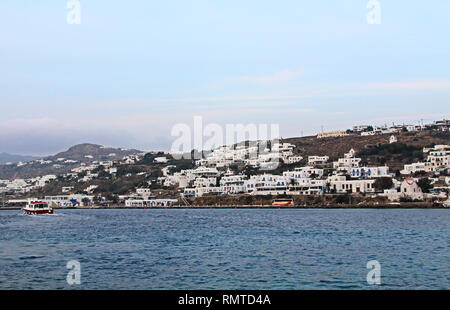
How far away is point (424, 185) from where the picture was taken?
321 ft

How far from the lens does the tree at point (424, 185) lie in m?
97.3

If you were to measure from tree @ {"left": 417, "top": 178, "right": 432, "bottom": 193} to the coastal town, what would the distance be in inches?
7.0

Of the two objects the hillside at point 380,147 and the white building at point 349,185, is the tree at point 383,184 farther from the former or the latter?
the hillside at point 380,147

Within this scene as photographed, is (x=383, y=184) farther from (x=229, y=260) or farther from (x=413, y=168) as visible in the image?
(x=229, y=260)

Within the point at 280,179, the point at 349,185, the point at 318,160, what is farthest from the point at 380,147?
the point at 349,185

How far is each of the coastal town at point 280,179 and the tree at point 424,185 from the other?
18 cm

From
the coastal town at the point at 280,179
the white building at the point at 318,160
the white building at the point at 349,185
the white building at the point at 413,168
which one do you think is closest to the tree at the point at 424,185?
the coastal town at the point at 280,179

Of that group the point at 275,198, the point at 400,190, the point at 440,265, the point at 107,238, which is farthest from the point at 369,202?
the point at 440,265

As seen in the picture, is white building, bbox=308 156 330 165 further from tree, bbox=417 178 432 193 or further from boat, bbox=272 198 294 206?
tree, bbox=417 178 432 193

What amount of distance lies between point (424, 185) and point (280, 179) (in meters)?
29.8

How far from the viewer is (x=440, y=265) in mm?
24922

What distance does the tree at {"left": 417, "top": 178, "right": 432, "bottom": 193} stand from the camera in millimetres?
97312

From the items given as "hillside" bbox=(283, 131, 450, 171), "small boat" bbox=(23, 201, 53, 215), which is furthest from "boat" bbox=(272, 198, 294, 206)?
"small boat" bbox=(23, 201, 53, 215)
